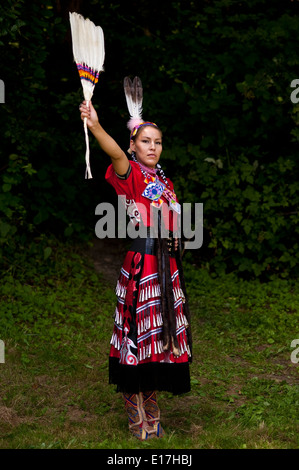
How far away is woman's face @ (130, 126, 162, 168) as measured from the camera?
3.69m

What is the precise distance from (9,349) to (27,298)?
3.50 feet

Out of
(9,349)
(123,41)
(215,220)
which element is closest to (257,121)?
(215,220)

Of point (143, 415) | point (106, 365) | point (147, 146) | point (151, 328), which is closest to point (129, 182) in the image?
point (147, 146)

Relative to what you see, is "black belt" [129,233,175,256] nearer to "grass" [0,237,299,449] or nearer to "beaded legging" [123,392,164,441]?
"beaded legging" [123,392,164,441]

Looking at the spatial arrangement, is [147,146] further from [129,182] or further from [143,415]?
[143,415]

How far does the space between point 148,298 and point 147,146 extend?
0.92m

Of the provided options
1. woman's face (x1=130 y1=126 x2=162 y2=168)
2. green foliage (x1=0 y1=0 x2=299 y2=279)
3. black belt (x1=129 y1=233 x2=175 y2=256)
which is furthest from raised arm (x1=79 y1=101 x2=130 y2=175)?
green foliage (x1=0 y1=0 x2=299 y2=279)

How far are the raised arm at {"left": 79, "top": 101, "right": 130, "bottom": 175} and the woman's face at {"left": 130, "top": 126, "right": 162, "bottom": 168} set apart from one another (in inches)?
10.6

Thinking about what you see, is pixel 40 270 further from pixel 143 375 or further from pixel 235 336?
pixel 143 375

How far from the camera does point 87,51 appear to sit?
332 cm

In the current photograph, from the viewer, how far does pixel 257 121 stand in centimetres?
722

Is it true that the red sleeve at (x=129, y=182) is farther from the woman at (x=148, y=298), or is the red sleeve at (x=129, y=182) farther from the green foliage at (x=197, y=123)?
the green foliage at (x=197, y=123)

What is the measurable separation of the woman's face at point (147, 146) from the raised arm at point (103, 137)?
27 centimetres

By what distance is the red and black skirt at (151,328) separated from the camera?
11.7 ft
